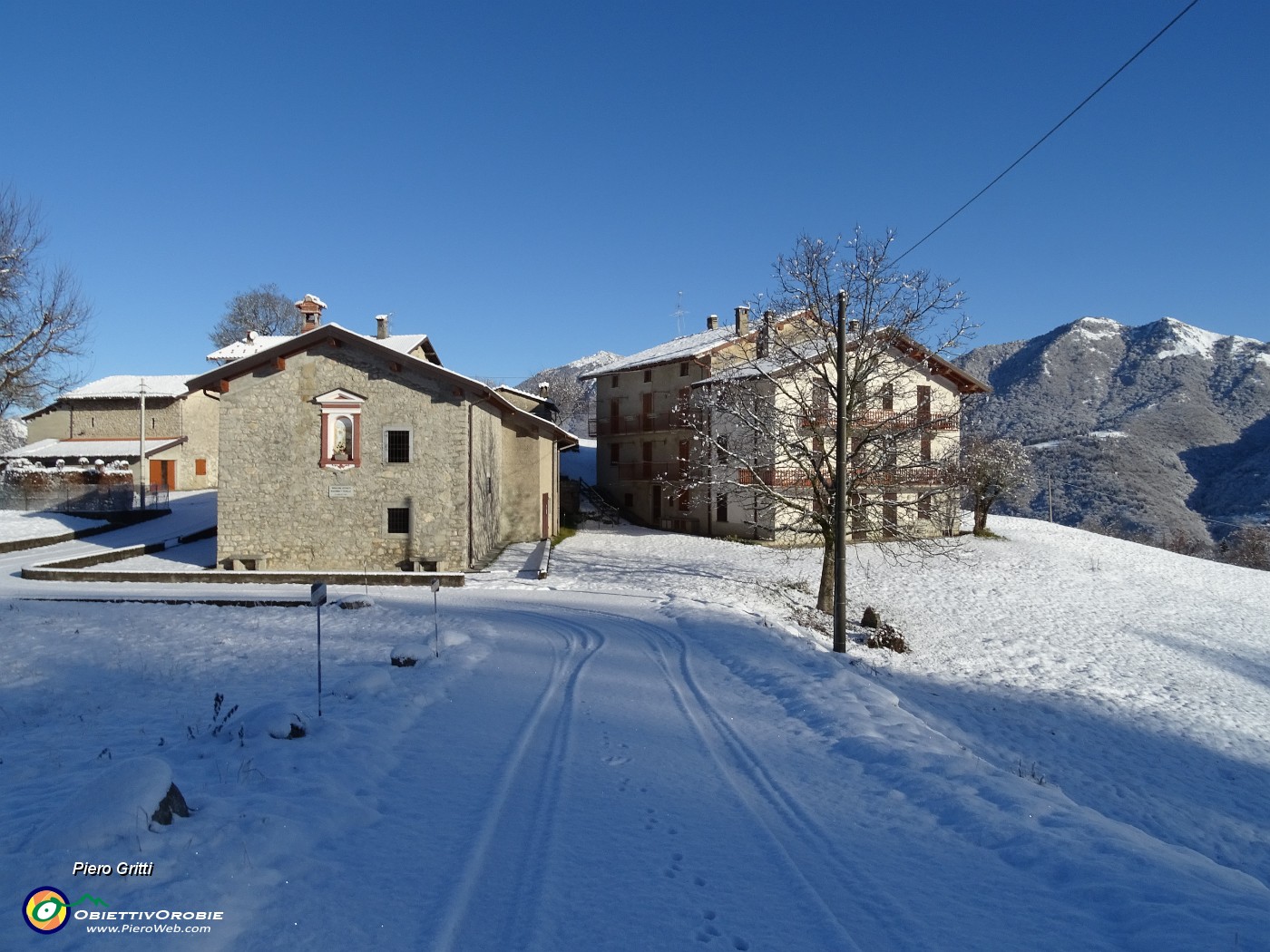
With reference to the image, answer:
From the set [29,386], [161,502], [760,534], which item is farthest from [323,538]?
[161,502]

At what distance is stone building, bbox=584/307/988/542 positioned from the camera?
62.8 feet

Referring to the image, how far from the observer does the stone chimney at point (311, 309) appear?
2734 centimetres

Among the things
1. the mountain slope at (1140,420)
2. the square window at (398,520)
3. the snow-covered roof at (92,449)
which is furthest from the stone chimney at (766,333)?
the snow-covered roof at (92,449)

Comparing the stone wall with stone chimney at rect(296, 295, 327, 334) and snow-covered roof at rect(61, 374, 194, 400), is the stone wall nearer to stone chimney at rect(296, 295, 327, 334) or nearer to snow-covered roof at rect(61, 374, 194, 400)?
stone chimney at rect(296, 295, 327, 334)

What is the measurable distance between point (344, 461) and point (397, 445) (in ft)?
6.01

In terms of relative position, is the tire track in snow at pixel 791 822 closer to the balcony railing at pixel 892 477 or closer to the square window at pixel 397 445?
the balcony railing at pixel 892 477

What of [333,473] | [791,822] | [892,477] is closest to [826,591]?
[892,477]

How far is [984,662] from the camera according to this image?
16234 millimetres

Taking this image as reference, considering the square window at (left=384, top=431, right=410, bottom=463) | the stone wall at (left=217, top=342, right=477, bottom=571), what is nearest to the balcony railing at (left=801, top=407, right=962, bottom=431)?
the stone wall at (left=217, top=342, right=477, bottom=571)

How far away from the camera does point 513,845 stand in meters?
4.95

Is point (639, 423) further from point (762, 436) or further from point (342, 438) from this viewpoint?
point (762, 436)

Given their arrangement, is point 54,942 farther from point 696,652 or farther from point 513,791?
point 696,652

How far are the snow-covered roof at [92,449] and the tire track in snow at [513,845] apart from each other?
154 ft

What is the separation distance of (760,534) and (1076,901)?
1104 inches
